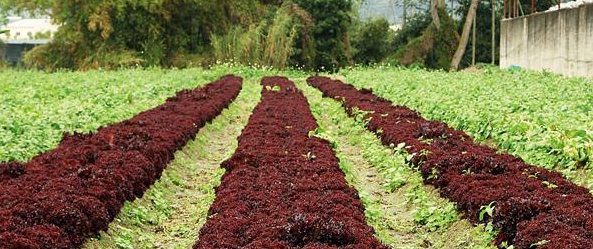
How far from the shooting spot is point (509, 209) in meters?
7.66

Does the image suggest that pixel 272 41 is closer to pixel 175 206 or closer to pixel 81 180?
pixel 175 206

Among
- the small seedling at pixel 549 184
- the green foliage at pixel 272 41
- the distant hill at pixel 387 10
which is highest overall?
the distant hill at pixel 387 10

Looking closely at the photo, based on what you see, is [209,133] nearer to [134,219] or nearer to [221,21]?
[134,219]

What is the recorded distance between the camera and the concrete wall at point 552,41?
25688 mm

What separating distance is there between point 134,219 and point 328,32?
39.3m

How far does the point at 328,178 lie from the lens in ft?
30.4

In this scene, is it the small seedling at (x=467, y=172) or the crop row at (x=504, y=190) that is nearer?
the crop row at (x=504, y=190)

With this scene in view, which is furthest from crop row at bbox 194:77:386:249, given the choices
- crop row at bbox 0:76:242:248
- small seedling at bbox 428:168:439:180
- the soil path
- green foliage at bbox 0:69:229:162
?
green foliage at bbox 0:69:229:162

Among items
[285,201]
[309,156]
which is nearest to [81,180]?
[285,201]

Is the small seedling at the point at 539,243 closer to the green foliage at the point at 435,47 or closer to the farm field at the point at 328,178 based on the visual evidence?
the farm field at the point at 328,178

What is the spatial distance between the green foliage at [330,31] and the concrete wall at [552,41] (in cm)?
1283

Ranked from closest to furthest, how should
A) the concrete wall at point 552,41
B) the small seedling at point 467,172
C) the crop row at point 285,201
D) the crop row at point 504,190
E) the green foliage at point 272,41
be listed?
1. the crop row at point 285,201
2. the crop row at point 504,190
3. the small seedling at point 467,172
4. the concrete wall at point 552,41
5. the green foliage at point 272,41

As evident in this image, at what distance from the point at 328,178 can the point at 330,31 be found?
3921cm

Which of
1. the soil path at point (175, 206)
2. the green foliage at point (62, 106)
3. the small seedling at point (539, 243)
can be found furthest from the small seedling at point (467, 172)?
the green foliage at point (62, 106)
